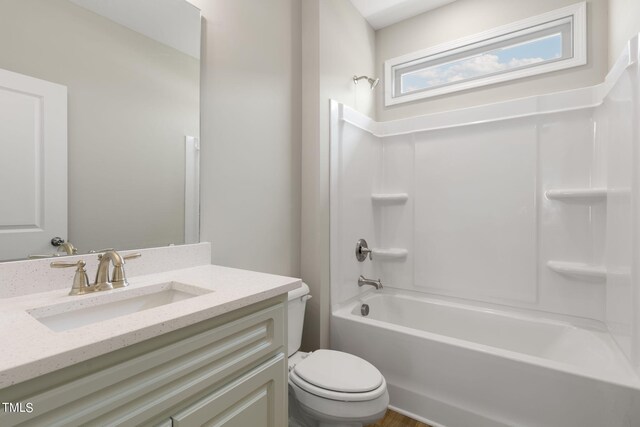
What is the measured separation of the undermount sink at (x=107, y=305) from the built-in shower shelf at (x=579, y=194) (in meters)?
2.06

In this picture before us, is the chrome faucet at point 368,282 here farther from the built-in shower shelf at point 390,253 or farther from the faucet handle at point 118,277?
the faucet handle at point 118,277

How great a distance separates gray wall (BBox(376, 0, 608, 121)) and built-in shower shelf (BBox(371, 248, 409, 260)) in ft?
3.70

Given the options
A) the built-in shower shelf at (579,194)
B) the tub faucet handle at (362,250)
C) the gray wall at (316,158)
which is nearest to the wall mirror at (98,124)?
the gray wall at (316,158)

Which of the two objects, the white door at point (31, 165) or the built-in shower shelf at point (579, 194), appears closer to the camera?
the white door at point (31, 165)

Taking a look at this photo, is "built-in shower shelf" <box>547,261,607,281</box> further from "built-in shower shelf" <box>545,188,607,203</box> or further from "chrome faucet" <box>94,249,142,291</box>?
"chrome faucet" <box>94,249,142,291</box>

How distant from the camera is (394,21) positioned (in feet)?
8.73

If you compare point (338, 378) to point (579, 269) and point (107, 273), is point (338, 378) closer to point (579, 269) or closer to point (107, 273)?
point (107, 273)

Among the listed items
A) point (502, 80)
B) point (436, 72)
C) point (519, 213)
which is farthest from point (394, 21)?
point (519, 213)

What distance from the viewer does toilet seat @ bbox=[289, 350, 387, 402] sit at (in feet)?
4.31

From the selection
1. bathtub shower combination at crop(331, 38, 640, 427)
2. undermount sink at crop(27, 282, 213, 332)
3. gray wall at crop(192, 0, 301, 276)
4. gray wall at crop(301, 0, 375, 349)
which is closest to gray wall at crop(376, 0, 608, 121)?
bathtub shower combination at crop(331, 38, 640, 427)

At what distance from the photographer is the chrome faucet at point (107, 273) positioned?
1.01 m

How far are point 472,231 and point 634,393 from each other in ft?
3.88

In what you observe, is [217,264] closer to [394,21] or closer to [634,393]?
[634,393]

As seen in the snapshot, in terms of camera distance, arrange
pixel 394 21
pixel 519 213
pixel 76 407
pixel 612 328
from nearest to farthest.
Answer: pixel 76 407
pixel 612 328
pixel 519 213
pixel 394 21
